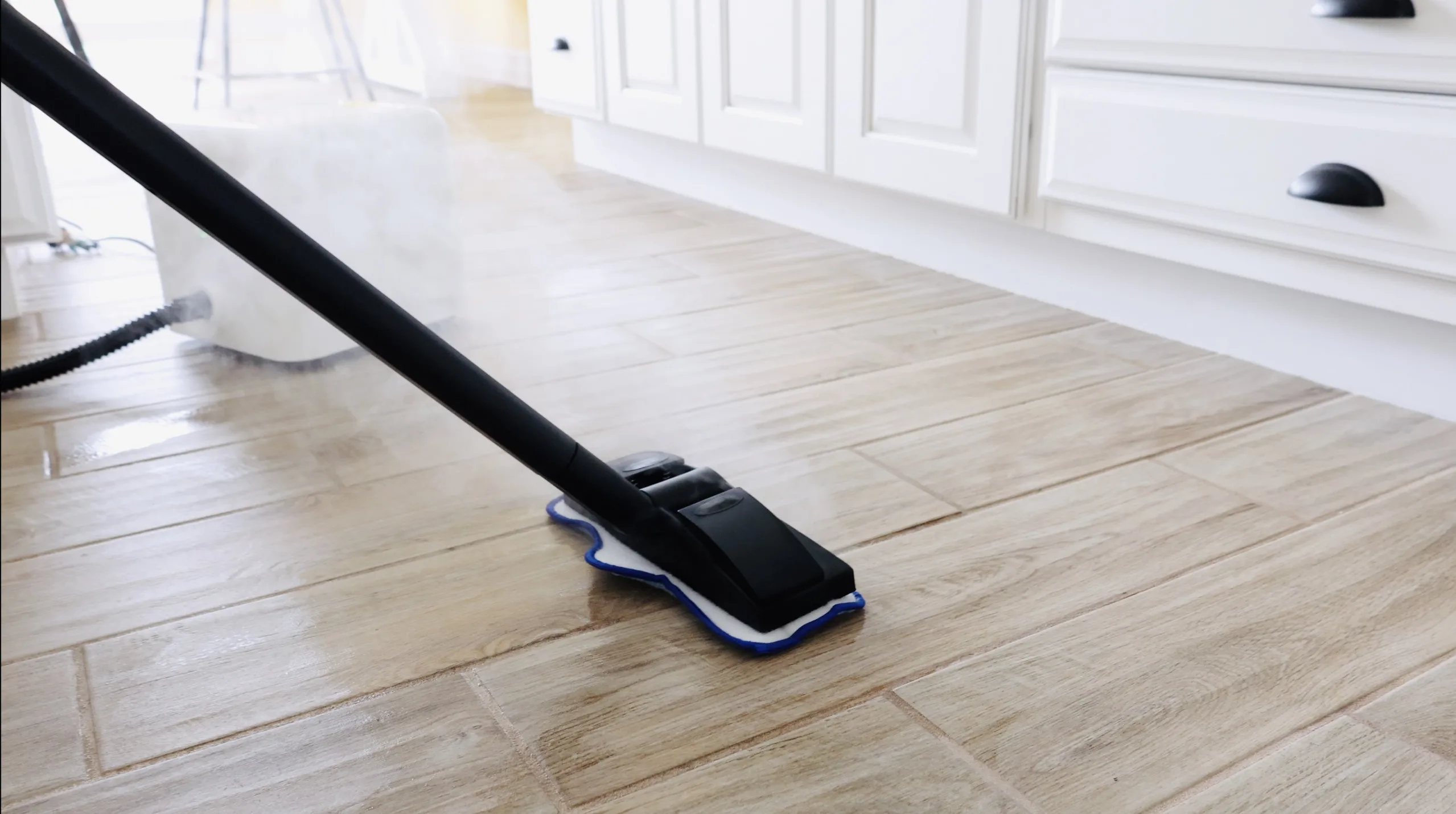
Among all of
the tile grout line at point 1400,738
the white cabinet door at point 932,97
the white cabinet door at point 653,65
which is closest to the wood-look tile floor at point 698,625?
the tile grout line at point 1400,738

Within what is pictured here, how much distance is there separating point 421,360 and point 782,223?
1.24 meters

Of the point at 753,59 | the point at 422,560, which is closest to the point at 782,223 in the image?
the point at 753,59

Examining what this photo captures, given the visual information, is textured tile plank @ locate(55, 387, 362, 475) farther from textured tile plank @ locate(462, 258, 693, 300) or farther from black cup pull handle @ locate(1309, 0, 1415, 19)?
black cup pull handle @ locate(1309, 0, 1415, 19)

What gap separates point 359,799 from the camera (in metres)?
0.54

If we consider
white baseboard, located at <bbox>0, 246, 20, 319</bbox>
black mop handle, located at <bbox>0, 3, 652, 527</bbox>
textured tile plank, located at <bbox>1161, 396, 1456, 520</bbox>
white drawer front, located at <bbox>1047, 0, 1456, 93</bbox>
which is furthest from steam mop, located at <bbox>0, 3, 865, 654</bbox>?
white baseboard, located at <bbox>0, 246, 20, 319</bbox>

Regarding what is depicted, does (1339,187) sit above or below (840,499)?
above

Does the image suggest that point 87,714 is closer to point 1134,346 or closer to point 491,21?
point 491,21

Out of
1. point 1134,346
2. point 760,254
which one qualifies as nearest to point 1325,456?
point 1134,346

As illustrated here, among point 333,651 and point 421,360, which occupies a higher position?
point 421,360

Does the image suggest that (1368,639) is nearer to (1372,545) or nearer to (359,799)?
(1372,545)

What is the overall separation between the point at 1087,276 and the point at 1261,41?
1.18ft

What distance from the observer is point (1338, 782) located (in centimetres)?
54

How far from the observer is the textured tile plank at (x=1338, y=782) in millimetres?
527

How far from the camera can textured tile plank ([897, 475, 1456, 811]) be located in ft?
1.84
